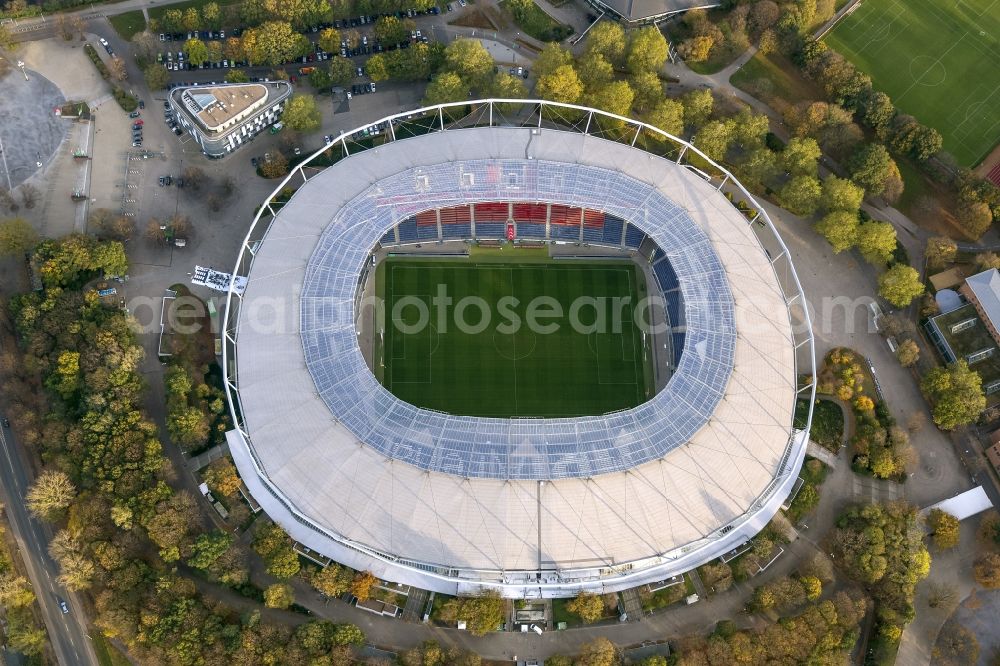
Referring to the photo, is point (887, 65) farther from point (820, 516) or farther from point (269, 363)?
point (269, 363)

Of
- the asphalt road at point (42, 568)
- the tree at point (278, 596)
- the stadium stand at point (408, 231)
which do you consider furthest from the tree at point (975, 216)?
the asphalt road at point (42, 568)

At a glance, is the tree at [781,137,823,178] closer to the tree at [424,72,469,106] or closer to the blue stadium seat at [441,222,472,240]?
the blue stadium seat at [441,222,472,240]

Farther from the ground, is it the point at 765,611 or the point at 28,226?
the point at 28,226

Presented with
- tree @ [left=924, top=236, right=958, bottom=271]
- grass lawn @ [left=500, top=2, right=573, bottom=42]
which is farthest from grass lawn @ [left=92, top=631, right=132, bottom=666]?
tree @ [left=924, top=236, right=958, bottom=271]

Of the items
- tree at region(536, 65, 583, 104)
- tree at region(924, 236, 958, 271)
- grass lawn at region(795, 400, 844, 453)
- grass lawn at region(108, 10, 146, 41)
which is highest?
grass lawn at region(108, 10, 146, 41)

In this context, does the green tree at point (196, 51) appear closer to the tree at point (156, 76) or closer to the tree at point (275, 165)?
the tree at point (156, 76)

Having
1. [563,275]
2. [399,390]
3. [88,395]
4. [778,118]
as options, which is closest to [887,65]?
[778,118]
